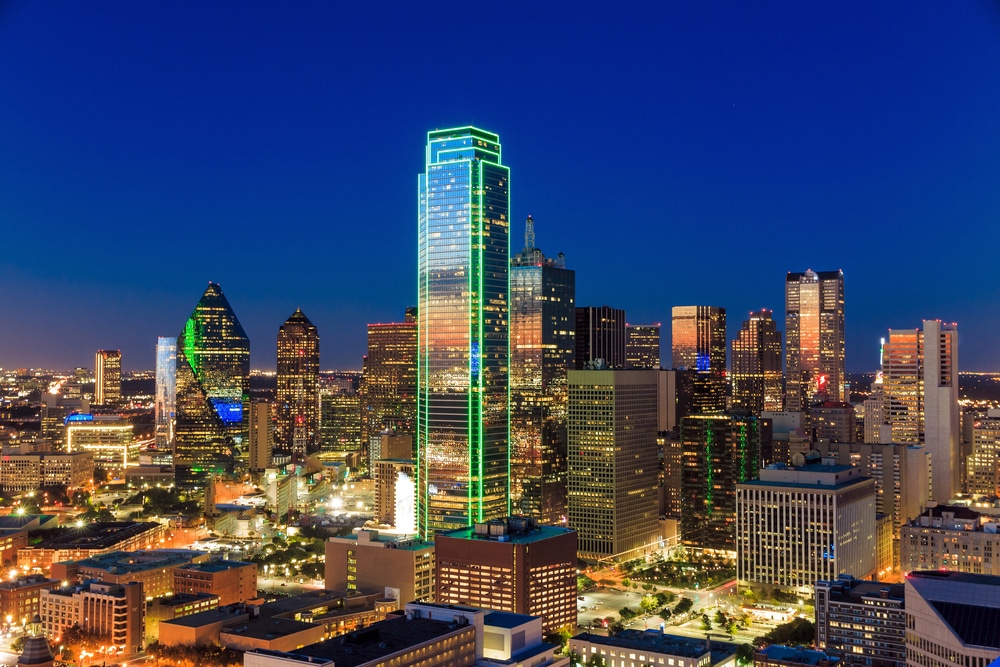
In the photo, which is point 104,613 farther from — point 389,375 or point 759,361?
point 759,361

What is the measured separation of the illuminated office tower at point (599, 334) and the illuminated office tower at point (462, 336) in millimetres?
31337

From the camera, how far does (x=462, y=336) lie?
160 ft

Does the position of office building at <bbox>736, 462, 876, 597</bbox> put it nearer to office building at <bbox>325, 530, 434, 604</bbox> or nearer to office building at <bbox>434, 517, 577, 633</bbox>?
office building at <bbox>434, 517, 577, 633</bbox>

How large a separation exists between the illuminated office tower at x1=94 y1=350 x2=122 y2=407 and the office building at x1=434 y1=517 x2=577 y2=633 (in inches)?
3691

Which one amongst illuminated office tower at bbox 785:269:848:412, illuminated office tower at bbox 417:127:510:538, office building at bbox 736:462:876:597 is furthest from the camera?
illuminated office tower at bbox 785:269:848:412

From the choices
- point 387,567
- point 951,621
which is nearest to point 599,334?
point 387,567

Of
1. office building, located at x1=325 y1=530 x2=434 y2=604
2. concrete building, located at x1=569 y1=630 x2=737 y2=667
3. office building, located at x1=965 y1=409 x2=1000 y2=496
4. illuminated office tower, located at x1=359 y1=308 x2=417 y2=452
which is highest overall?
illuminated office tower, located at x1=359 y1=308 x2=417 y2=452

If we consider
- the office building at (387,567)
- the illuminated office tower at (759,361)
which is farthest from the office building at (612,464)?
the illuminated office tower at (759,361)

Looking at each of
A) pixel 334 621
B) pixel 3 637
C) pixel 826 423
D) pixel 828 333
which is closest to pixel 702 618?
pixel 334 621

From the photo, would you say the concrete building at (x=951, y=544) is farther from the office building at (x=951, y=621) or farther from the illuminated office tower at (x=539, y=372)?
the illuminated office tower at (x=539, y=372)

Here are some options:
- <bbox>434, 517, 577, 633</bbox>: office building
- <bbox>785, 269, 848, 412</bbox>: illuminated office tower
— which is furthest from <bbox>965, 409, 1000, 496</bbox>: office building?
<bbox>785, 269, 848, 412</bbox>: illuminated office tower

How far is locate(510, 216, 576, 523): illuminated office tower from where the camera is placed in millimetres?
59397

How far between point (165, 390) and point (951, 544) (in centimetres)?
7971

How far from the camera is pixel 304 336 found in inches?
4412
